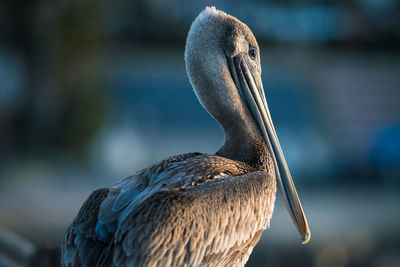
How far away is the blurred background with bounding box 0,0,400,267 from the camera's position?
12.6 meters

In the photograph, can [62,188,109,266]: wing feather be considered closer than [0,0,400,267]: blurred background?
Yes

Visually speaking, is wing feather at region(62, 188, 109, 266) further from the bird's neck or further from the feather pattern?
the bird's neck

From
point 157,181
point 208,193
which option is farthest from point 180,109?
point 208,193

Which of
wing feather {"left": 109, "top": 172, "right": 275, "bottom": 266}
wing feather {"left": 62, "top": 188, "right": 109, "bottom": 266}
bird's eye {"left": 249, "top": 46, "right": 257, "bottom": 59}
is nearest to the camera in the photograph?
wing feather {"left": 109, "top": 172, "right": 275, "bottom": 266}

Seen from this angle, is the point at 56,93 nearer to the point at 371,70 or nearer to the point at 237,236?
the point at 237,236

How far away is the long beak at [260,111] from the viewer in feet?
13.1

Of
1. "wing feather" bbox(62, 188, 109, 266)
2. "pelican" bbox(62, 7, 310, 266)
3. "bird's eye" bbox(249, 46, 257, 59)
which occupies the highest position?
"bird's eye" bbox(249, 46, 257, 59)

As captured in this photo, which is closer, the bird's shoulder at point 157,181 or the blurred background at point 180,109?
the bird's shoulder at point 157,181

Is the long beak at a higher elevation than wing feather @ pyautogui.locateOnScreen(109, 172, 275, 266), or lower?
higher

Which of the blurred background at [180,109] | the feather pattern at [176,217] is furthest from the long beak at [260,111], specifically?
the blurred background at [180,109]

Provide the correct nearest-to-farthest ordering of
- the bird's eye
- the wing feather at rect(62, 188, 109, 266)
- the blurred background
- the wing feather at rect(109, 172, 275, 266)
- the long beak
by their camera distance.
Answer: the wing feather at rect(109, 172, 275, 266) < the wing feather at rect(62, 188, 109, 266) < the long beak < the bird's eye < the blurred background

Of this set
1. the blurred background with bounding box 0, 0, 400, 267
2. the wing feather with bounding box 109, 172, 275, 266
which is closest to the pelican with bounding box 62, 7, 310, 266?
the wing feather with bounding box 109, 172, 275, 266

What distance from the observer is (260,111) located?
416cm

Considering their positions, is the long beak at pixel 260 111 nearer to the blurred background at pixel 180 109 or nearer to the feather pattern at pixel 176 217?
the feather pattern at pixel 176 217
